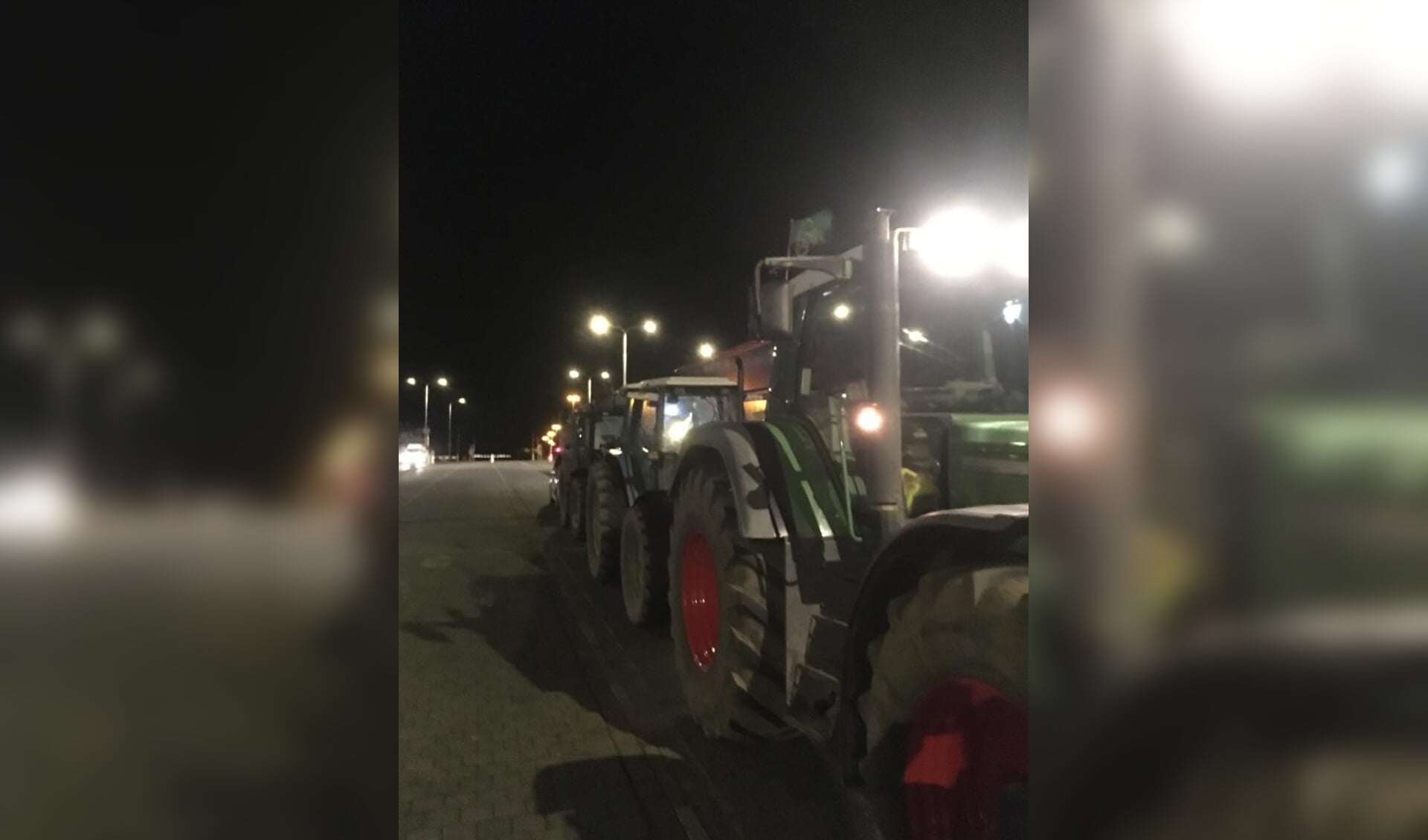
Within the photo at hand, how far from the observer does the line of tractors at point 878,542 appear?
7.22 ft

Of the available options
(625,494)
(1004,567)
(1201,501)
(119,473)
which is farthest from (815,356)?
(625,494)

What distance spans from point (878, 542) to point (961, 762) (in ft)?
3.47

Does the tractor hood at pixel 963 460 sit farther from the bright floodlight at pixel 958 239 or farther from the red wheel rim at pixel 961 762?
the red wheel rim at pixel 961 762

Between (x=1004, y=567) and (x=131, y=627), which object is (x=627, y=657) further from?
(x=131, y=627)

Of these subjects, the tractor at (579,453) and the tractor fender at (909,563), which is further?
the tractor at (579,453)

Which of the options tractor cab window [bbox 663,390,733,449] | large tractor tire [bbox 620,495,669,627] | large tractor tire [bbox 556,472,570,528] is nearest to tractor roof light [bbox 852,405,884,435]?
large tractor tire [bbox 620,495,669,627]

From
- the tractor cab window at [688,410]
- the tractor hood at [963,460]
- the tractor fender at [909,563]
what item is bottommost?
the tractor fender at [909,563]

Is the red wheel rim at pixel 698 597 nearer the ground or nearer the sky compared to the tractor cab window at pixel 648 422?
nearer the ground

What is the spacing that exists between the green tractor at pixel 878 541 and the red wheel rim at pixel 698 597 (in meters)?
0.01

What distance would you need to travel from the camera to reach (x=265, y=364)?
3.99 ft

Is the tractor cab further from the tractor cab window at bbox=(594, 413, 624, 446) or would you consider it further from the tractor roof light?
the tractor roof light

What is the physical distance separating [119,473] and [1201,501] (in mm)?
1591

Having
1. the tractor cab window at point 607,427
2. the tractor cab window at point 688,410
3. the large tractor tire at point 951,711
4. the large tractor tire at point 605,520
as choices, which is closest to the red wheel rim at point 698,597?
the large tractor tire at point 951,711

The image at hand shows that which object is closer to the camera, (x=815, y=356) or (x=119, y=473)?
(x=119, y=473)
